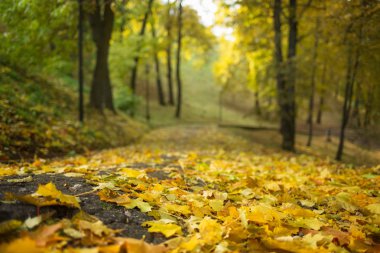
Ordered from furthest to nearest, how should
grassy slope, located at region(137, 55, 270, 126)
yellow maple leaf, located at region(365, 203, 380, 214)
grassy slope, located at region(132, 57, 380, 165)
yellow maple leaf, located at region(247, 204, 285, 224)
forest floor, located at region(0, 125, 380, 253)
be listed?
grassy slope, located at region(137, 55, 270, 126) → grassy slope, located at region(132, 57, 380, 165) → yellow maple leaf, located at region(365, 203, 380, 214) → yellow maple leaf, located at region(247, 204, 285, 224) → forest floor, located at region(0, 125, 380, 253)

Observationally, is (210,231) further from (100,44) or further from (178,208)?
(100,44)

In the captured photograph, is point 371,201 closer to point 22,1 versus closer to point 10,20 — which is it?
point 22,1

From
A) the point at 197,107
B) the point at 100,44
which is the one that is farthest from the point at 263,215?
the point at 197,107

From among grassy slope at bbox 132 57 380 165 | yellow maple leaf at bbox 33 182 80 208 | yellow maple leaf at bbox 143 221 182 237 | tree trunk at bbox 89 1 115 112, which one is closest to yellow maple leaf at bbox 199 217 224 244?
yellow maple leaf at bbox 143 221 182 237

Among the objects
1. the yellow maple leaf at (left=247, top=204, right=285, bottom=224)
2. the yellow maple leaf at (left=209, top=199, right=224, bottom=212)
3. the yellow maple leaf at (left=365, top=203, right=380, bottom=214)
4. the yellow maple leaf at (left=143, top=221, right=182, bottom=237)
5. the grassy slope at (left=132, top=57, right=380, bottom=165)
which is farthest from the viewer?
the grassy slope at (left=132, top=57, right=380, bottom=165)

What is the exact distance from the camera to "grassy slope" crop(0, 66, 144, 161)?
6906 millimetres

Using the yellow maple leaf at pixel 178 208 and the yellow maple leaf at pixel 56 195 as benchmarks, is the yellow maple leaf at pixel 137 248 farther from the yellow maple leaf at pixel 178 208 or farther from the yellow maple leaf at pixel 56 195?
the yellow maple leaf at pixel 178 208

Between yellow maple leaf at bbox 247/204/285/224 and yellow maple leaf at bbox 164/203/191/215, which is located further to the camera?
yellow maple leaf at bbox 164/203/191/215

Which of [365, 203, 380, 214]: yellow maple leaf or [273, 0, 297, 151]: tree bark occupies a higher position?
[273, 0, 297, 151]: tree bark

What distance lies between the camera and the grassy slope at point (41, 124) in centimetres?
691

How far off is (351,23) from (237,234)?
7474 mm

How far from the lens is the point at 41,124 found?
27.1ft

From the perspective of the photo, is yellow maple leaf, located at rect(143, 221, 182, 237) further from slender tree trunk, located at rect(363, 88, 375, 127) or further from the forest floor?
slender tree trunk, located at rect(363, 88, 375, 127)

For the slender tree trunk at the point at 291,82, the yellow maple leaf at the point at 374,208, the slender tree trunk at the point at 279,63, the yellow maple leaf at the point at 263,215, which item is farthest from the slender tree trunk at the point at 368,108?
the yellow maple leaf at the point at 263,215
